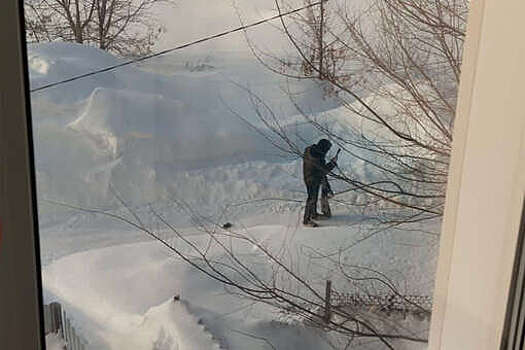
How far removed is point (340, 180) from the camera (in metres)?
1.06

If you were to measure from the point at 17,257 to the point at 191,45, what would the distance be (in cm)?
45

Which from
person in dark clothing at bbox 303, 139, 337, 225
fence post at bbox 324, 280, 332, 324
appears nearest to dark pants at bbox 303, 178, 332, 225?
person in dark clothing at bbox 303, 139, 337, 225

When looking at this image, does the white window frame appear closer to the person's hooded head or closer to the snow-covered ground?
the snow-covered ground

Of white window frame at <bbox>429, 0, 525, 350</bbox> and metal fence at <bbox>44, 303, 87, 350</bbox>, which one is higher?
white window frame at <bbox>429, 0, 525, 350</bbox>

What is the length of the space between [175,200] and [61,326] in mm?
310

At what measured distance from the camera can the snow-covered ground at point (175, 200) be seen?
3.23 feet

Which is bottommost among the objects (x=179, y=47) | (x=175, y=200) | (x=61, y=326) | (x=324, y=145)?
(x=61, y=326)

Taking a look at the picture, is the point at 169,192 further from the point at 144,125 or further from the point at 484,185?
the point at 484,185

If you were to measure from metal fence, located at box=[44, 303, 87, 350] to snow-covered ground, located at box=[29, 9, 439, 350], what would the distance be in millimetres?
13

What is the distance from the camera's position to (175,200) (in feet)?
3.40

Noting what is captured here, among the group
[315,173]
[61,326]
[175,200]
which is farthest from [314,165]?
[61,326]

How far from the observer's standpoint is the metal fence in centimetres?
104

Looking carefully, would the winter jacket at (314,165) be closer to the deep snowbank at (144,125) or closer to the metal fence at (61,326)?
the deep snowbank at (144,125)

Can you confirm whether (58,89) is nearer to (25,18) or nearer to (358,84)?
(25,18)
